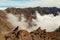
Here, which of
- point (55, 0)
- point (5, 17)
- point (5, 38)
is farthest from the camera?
point (5, 17)

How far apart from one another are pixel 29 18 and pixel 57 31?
3.46 metres

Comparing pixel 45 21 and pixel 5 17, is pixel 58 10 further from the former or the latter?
pixel 5 17

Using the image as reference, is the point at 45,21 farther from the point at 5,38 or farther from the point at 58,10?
the point at 5,38

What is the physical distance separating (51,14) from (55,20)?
2.29 feet

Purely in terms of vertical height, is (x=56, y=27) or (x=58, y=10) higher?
(x=58, y=10)

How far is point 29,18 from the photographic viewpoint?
20828mm

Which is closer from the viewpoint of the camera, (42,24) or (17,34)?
(17,34)

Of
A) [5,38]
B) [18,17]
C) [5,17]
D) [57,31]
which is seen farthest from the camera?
[5,17]

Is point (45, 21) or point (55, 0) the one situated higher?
point (55, 0)

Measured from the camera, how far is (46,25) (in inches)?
711

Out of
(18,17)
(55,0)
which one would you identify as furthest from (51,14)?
(18,17)

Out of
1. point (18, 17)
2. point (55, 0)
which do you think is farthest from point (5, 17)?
point (55, 0)

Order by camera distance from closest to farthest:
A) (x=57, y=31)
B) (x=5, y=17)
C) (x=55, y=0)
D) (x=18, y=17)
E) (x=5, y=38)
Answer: (x=5, y=38) < (x=55, y=0) < (x=57, y=31) < (x=18, y=17) < (x=5, y=17)

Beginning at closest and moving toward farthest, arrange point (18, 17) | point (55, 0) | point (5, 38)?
point (5, 38)
point (55, 0)
point (18, 17)
